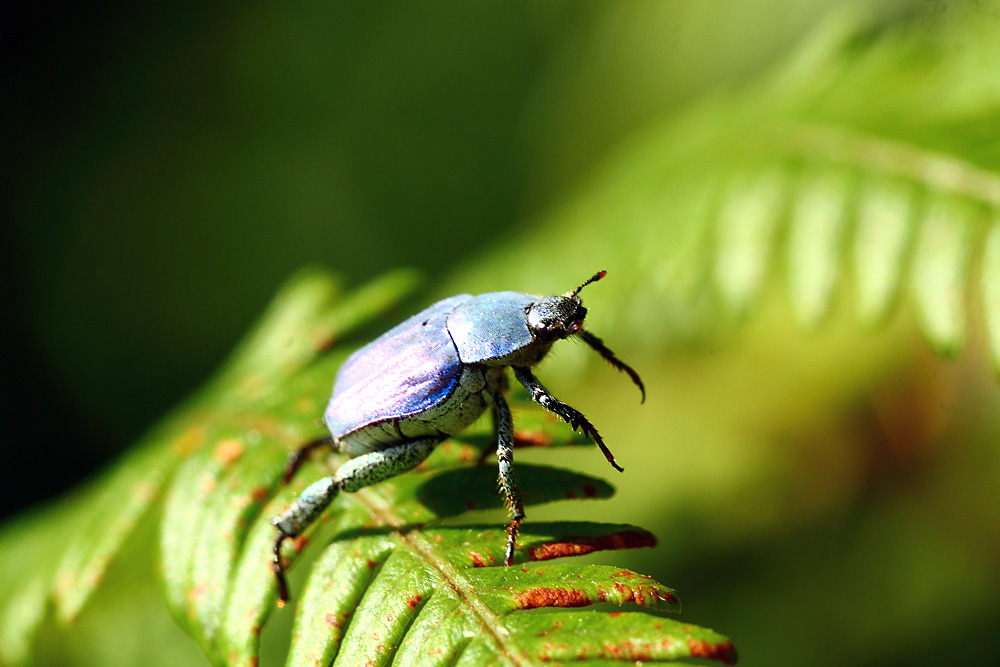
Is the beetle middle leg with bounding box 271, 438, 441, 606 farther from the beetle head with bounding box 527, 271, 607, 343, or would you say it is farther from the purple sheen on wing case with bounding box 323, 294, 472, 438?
the beetle head with bounding box 527, 271, 607, 343

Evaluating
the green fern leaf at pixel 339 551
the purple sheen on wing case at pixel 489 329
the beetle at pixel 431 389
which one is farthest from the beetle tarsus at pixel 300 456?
the purple sheen on wing case at pixel 489 329

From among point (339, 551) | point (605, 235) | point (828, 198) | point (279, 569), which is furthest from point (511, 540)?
point (605, 235)

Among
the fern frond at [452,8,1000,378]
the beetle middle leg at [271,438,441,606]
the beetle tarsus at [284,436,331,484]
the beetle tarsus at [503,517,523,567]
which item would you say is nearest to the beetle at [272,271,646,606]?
the beetle middle leg at [271,438,441,606]

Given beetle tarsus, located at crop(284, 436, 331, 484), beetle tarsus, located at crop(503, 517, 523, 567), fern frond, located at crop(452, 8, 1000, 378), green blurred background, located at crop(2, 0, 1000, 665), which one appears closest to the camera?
beetle tarsus, located at crop(503, 517, 523, 567)

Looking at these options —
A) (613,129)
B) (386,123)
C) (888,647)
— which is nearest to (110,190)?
(386,123)

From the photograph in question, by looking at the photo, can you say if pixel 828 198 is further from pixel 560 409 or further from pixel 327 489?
pixel 327 489

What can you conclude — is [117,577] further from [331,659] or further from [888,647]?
[888,647]
